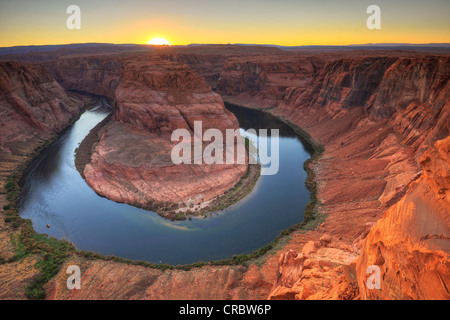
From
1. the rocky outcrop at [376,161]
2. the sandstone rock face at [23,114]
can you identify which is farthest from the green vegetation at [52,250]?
the sandstone rock face at [23,114]

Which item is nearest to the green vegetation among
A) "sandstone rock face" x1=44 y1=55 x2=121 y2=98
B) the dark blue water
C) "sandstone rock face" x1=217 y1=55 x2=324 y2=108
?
the dark blue water

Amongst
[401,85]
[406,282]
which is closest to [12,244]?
[406,282]

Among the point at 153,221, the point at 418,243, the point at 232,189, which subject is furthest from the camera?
the point at 232,189

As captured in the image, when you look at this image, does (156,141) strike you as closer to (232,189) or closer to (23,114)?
(232,189)

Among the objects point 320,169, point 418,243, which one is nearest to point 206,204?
point 320,169

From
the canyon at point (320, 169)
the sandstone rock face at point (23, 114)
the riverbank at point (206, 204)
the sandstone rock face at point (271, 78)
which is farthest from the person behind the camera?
the sandstone rock face at point (271, 78)

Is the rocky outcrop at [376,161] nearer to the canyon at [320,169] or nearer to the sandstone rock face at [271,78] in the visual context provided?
the canyon at [320,169]
